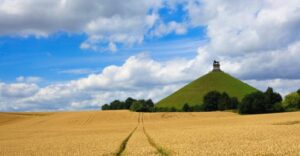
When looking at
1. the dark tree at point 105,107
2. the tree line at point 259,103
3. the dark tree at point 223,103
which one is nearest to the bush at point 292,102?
the tree line at point 259,103

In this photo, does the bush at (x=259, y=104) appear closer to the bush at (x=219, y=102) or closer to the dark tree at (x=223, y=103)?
the bush at (x=219, y=102)

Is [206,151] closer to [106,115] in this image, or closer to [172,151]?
[172,151]

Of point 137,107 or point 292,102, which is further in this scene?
point 137,107

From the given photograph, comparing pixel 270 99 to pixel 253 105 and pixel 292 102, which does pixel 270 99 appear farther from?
pixel 253 105

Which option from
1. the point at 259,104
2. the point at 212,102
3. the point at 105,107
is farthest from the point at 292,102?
the point at 105,107

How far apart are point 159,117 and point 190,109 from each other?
2016 inches

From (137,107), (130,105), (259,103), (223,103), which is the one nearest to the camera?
(259,103)

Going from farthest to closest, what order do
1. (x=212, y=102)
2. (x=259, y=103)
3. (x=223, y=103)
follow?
(x=212, y=102)
(x=223, y=103)
(x=259, y=103)

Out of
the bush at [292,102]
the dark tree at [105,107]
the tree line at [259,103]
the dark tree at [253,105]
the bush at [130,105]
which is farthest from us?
the dark tree at [105,107]

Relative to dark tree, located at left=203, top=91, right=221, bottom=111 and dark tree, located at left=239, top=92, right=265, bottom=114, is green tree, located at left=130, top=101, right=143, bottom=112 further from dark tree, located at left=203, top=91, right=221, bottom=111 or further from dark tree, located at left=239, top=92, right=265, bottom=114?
dark tree, located at left=239, top=92, right=265, bottom=114

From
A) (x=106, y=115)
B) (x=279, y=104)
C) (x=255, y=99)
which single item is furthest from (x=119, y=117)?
(x=279, y=104)

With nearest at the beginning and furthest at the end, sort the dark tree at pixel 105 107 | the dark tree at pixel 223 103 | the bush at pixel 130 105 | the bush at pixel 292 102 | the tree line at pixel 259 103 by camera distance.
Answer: the tree line at pixel 259 103
the bush at pixel 292 102
the bush at pixel 130 105
the dark tree at pixel 223 103
the dark tree at pixel 105 107

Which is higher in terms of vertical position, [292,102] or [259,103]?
[292,102]

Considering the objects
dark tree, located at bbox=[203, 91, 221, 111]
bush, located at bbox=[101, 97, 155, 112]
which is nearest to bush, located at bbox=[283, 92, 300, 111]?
dark tree, located at bbox=[203, 91, 221, 111]
